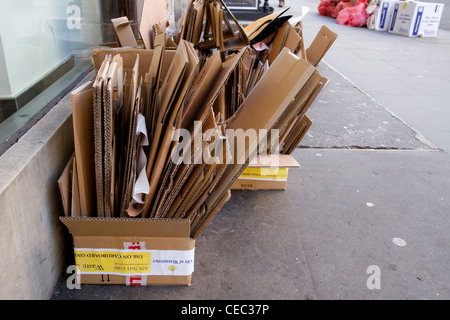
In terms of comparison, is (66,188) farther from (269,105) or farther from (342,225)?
(342,225)

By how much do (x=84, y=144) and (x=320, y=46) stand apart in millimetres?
2002

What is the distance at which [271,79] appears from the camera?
2.13 metres

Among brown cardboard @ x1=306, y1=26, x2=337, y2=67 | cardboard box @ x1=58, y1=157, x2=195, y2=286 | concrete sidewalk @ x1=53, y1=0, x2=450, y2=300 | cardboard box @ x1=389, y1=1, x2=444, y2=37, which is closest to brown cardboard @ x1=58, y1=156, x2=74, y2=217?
cardboard box @ x1=58, y1=157, x2=195, y2=286

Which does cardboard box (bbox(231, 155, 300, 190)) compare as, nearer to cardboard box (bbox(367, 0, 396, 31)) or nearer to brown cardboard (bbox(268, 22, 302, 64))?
brown cardboard (bbox(268, 22, 302, 64))

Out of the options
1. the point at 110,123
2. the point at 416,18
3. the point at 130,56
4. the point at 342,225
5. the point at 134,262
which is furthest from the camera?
the point at 416,18

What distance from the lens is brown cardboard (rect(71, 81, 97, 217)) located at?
1647 mm

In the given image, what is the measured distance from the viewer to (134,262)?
6.17 feet

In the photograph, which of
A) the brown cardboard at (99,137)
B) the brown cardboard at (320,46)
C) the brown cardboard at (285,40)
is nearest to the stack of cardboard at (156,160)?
the brown cardboard at (99,137)

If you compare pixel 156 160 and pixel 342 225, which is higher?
pixel 156 160

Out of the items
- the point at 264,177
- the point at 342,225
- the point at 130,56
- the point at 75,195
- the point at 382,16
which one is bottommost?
the point at 342,225

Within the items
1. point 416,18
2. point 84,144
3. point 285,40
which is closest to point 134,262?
point 84,144

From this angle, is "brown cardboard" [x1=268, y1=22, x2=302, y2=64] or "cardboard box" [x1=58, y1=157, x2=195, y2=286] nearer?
"cardboard box" [x1=58, y1=157, x2=195, y2=286]

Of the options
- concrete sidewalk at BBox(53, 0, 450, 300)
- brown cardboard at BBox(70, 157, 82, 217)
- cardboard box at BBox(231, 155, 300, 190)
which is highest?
brown cardboard at BBox(70, 157, 82, 217)
